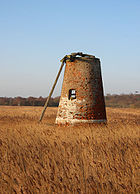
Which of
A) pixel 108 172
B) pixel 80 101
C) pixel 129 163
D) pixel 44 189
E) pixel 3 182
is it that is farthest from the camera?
pixel 80 101

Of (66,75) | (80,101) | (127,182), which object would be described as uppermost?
(66,75)

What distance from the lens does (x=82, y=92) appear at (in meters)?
9.19

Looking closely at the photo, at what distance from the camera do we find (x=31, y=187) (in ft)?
10.4

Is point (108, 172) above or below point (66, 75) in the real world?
below

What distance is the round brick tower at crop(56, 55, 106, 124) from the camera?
30.1 feet

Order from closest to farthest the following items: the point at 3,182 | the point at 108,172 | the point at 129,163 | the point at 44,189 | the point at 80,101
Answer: the point at 44,189 < the point at 3,182 < the point at 108,172 < the point at 129,163 < the point at 80,101

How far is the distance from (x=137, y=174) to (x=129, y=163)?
18.6 inches

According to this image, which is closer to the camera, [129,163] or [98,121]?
[129,163]

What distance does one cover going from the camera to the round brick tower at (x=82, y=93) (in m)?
9.19

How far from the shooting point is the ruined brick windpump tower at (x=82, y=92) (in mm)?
9195

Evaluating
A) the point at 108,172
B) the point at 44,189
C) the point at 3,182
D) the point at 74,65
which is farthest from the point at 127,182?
the point at 74,65

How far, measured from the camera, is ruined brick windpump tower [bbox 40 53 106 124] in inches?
362

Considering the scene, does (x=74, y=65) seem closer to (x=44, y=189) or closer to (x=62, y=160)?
(x=62, y=160)

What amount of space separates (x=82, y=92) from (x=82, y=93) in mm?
39
